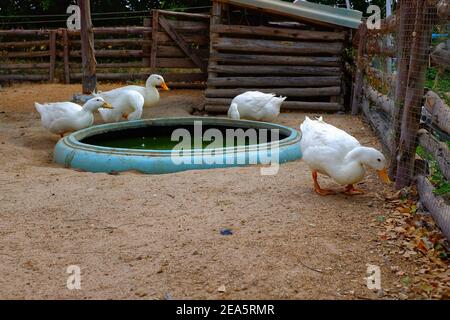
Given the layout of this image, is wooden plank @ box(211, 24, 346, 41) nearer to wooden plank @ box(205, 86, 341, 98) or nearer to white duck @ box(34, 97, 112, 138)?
wooden plank @ box(205, 86, 341, 98)

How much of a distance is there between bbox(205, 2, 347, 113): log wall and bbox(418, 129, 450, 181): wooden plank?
18.5ft

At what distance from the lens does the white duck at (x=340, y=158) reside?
13.3 feet

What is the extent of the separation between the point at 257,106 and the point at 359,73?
2293 mm

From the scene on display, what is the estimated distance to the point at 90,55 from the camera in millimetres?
9703

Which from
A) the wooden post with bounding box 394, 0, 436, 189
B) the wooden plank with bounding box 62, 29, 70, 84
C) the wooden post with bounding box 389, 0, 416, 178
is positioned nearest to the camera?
the wooden post with bounding box 394, 0, 436, 189

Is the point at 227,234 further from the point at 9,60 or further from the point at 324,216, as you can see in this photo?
the point at 9,60

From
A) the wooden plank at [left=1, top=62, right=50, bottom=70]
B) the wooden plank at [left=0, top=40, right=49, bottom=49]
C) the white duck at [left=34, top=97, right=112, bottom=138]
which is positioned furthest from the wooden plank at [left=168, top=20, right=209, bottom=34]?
the white duck at [left=34, top=97, right=112, bottom=138]

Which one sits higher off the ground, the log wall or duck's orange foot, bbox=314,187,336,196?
the log wall

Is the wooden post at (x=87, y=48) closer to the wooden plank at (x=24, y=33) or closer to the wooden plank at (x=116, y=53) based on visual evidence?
the wooden plank at (x=116, y=53)

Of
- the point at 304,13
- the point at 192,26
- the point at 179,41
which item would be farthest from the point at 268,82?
the point at 179,41

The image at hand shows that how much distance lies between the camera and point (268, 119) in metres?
8.17

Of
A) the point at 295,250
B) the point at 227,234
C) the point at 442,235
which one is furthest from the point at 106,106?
the point at 442,235

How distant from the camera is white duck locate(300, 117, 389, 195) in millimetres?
4043

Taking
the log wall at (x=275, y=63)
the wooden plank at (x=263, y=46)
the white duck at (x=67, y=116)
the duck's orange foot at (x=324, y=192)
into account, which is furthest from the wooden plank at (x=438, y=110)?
the wooden plank at (x=263, y=46)
